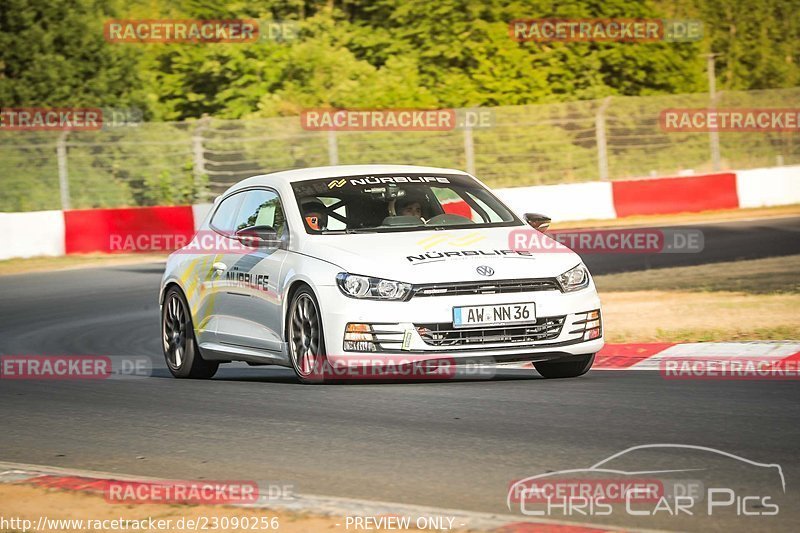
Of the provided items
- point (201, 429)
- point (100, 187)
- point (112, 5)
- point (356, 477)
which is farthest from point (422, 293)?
point (112, 5)

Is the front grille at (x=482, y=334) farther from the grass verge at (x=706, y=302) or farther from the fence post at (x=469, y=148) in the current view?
the fence post at (x=469, y=148)

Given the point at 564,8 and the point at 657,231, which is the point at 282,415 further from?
the point at 564,8

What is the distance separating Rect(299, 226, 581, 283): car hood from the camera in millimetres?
9461

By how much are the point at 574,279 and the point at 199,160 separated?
2016 cm

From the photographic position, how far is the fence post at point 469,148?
3073cm

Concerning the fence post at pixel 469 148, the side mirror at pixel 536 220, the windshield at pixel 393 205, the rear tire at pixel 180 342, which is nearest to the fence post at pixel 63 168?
the fence post at pixel 469 148

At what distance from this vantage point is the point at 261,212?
36.7ft

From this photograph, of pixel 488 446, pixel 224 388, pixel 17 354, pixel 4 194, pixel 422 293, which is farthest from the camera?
pixel 4 194

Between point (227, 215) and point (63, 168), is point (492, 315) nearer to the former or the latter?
point (227, 215)

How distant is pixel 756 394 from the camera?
8875mm

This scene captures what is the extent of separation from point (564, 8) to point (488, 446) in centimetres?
3463

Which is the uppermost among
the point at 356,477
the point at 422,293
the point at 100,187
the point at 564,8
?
the point at 564,8

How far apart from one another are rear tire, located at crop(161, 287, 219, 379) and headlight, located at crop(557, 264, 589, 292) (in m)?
3.32

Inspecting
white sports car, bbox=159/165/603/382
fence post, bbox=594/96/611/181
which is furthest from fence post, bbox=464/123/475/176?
white sports car, bbox=159/165/603/382
